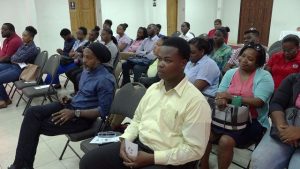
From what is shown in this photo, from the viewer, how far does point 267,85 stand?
6.94 ft

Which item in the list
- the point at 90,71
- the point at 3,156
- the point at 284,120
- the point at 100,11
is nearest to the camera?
the point at 284,120

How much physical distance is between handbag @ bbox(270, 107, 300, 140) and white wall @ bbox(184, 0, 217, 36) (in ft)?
31.7

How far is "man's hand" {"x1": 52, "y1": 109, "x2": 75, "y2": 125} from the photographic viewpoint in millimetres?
2221

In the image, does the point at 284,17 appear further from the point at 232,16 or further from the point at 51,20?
the point at 51,20

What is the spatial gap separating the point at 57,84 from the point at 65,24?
3106mm

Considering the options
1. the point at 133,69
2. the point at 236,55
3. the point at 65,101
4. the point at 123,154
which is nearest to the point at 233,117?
the point at 123,154

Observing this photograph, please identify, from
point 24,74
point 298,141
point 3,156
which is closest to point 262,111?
point 298,141

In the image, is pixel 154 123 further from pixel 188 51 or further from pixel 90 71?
pixel 90 71

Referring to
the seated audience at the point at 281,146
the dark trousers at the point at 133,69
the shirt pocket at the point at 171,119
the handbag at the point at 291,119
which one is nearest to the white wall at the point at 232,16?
the dark trousers at the point at 133,69

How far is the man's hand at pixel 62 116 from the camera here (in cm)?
222

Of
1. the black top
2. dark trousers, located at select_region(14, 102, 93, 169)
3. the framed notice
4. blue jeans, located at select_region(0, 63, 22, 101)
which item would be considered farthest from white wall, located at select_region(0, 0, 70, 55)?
the black top

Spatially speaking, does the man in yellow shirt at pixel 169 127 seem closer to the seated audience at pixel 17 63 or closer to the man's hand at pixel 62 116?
the man's hand at pixel 62 116

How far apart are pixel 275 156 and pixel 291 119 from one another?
300 mm

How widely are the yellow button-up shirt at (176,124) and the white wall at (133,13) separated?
893 centimetres
